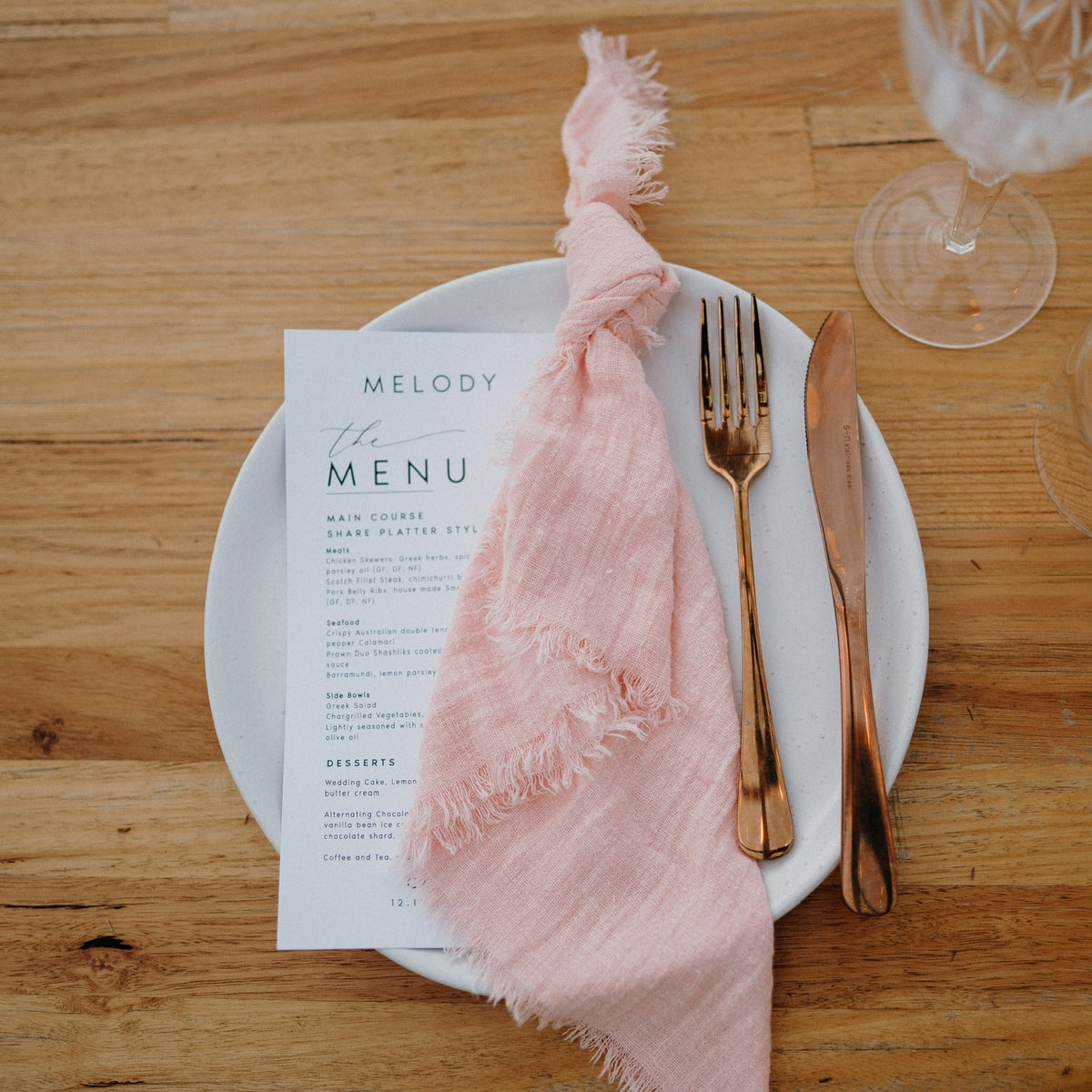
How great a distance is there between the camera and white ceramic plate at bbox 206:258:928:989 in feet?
1.64

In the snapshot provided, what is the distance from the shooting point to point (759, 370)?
540 mm

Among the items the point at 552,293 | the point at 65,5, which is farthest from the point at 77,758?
the point at 65,5

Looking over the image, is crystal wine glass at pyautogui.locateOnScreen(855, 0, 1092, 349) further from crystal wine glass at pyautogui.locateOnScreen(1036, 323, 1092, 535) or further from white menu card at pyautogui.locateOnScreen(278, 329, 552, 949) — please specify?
white menu card at pyautogui.locateOnScreen(278, 329, 552, 949)

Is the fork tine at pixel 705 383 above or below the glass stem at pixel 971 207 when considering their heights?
below

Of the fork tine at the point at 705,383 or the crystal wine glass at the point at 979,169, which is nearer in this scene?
the crystal wine glass at the point at 979,169

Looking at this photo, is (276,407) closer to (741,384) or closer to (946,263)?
(741,384)

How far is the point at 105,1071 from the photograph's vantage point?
535 mm

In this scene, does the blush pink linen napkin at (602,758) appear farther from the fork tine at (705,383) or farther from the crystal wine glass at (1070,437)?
the crystal wine glass at (1070,437)

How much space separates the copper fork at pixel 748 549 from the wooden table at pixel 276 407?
0.08 m

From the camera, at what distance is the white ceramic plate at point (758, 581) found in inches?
19.7

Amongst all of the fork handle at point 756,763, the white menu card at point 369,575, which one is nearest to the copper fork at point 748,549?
the fork handle at point 756,763

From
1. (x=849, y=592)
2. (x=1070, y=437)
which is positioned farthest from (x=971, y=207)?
(x=849, y=592)

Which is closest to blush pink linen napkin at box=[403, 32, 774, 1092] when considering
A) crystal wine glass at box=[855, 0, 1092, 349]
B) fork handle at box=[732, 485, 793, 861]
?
fork handle at box=[732, 485, 793, 861]

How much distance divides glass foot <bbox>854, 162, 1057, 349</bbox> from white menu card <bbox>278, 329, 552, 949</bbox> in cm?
24
